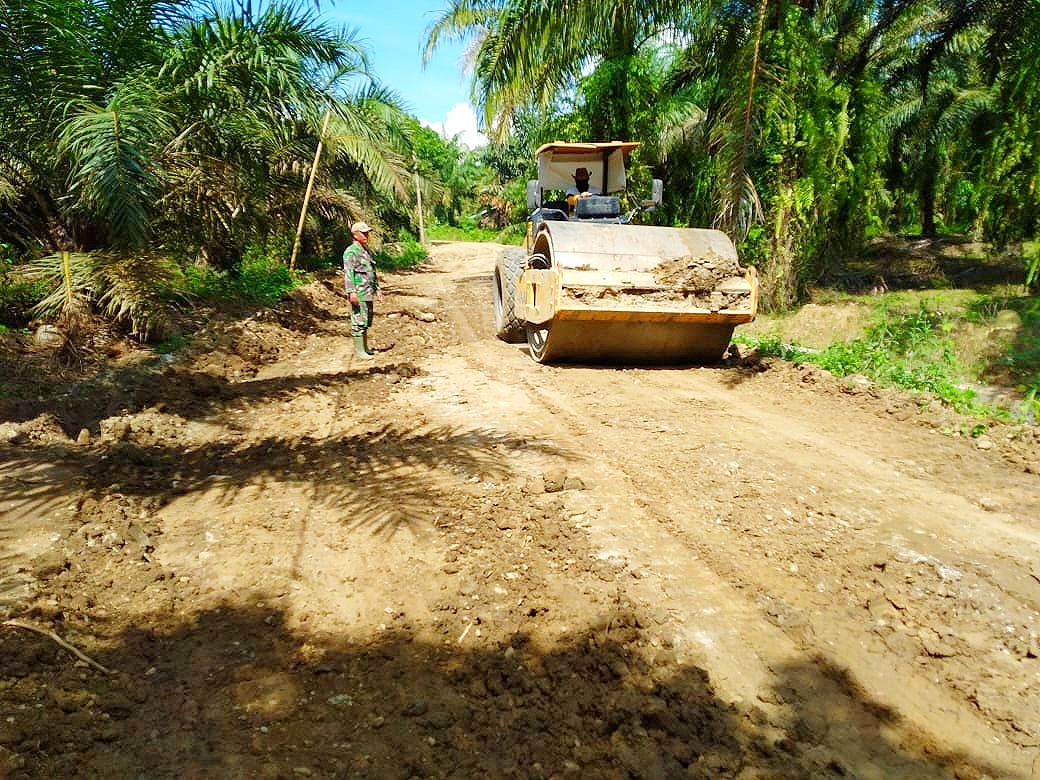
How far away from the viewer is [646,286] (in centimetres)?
616

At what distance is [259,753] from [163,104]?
779 centimetres

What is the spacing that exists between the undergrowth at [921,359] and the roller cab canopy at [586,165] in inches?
111

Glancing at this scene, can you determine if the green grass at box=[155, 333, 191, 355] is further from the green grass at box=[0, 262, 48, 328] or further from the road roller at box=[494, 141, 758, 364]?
the road roller at box=[494, 141, 758, 364]

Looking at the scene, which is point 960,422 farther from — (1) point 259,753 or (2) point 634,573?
(1) point 259,753

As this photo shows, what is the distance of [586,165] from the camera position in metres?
9.24

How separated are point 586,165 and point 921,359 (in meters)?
4.87

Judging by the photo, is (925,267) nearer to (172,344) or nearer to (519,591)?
(172,344)

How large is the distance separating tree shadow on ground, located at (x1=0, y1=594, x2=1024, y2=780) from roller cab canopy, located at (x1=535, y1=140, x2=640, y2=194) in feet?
24.1

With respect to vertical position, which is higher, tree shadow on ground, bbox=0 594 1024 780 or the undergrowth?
the undergrowth

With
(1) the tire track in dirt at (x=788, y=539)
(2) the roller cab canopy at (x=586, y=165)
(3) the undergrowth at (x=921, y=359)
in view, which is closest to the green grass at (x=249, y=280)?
(2) the roller cab canopy at (x=586, y=165)

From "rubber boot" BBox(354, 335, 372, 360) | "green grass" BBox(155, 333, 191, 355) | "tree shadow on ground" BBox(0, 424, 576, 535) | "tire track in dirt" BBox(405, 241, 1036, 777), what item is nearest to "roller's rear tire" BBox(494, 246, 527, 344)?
"rubber boot" BBox(354, 335, 372, 360)

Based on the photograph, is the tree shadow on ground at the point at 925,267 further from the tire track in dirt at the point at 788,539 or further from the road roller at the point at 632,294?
the tire track in dirt at the point at 788,539

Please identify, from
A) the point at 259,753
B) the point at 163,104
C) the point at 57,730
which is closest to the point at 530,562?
the point at 259,753

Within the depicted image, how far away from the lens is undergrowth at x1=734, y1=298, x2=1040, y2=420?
18.3 feet
